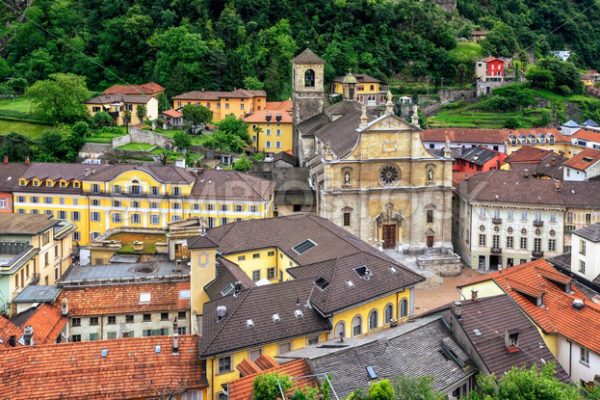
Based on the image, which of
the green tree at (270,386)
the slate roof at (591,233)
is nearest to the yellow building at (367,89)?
the slate roof at (591,233)

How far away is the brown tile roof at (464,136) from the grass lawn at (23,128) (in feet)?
131

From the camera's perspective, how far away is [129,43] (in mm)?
100312

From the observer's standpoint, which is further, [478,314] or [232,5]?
[232,5]

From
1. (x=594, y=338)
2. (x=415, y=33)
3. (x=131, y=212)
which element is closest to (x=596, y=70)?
(x=415, y=33)

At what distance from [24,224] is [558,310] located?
2805 centimetres

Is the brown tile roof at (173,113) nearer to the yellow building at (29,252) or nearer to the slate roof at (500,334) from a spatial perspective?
the yellow building at (29,252)

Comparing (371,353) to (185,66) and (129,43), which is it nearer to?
(185,66)

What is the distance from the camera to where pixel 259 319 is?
2831 centimetres

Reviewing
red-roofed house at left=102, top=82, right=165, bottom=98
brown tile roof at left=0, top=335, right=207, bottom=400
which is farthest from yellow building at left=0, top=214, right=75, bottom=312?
red-roofed house at left=102, top=82, right=165, bottom=98

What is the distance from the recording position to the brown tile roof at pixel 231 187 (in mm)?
52812

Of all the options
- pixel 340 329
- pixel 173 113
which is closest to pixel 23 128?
pixel 173 113

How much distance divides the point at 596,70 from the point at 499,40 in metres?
A: 23.8

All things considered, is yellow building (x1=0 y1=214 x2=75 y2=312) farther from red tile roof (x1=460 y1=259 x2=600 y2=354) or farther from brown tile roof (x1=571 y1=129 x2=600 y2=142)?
brown tile roof (x1=571 y1=129 x2=600 y2=142)

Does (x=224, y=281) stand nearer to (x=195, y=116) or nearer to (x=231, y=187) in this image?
(x=231, y=187)
